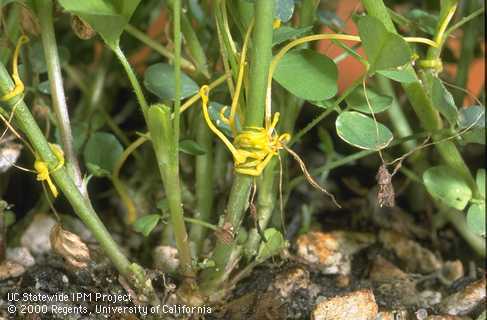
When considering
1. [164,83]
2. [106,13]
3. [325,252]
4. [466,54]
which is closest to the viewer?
[106,13]

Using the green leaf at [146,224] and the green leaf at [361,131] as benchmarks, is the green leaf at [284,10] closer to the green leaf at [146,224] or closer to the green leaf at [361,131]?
the green leaf at [361,131]

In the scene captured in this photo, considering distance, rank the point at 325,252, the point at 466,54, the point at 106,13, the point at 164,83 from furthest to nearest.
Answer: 1. the point at 466,54
2. the point at 325,252
3. the point at 164,83
4. the point at 106,13

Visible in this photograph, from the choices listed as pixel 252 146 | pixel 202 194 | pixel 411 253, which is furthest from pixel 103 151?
pixel 411 253

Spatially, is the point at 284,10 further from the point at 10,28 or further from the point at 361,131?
the point at 10,28

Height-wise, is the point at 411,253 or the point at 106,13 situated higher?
the point at 106,13

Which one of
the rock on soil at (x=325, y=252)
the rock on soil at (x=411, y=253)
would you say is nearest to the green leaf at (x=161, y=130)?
the rock on soil at (x=325, y=252)

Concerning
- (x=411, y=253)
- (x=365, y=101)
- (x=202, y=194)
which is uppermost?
(x=365, y=101)

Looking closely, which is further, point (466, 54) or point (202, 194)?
point (466, 54)
